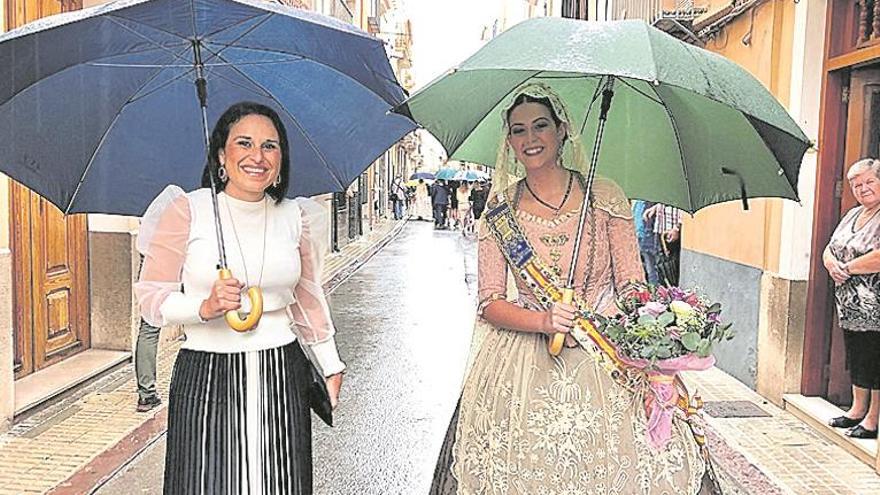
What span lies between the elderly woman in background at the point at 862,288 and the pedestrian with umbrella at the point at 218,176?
3.66 m

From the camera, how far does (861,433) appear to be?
5.91 m

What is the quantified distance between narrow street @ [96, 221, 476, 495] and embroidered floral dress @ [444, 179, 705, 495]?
209 centimetres

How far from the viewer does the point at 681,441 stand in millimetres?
3217

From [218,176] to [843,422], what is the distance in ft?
16.1

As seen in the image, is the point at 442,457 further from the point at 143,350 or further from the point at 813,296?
the point at 813,296

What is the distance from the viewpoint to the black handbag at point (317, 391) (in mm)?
3301

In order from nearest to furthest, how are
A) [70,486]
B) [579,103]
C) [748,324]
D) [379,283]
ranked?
[579,103] < [70,486] < [748,324] < [379,283]

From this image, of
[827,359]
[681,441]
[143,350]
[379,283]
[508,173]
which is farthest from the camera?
[379,283]

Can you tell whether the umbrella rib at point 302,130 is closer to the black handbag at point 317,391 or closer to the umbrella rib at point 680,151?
the black handbag at point 317,391

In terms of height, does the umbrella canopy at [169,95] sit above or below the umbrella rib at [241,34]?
below

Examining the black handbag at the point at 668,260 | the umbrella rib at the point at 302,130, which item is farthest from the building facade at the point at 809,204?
the umbrella rib at the point at 302,130

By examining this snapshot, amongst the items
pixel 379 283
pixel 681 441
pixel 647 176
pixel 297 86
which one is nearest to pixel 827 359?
pixel 647 176

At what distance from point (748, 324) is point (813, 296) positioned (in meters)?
0.91

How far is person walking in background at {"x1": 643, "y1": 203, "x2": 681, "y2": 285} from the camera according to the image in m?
9.62
